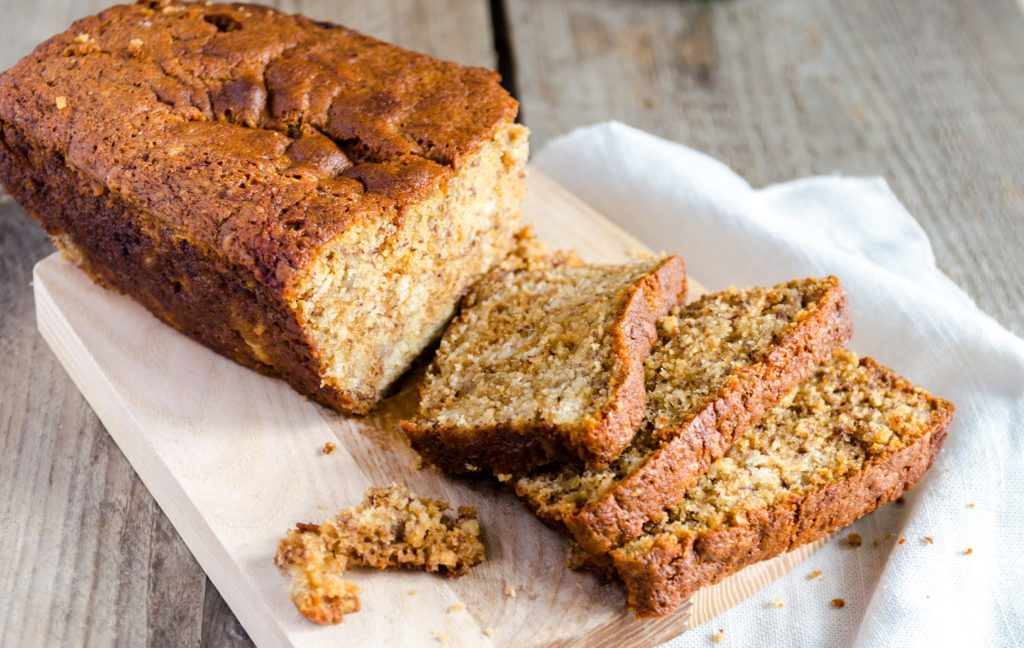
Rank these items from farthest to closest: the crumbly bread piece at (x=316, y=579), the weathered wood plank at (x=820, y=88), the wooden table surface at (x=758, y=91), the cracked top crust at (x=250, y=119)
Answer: the weathered wood plank at (x=820, y=88) → the wooden table surface at (x=758, y=91) → the cracked top crust at (x=250, y=119) → the crumbly bread piece at (x=316, y=579)

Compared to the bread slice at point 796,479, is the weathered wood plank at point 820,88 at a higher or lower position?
lower

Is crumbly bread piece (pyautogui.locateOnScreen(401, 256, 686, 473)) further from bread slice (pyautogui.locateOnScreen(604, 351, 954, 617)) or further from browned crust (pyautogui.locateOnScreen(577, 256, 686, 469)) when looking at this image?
bread slice (pyautogui.locateOnScreen(604, 351, 954, 617))

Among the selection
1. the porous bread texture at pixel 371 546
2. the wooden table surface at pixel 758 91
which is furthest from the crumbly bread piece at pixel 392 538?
the wooden table surface at pixel 758 91

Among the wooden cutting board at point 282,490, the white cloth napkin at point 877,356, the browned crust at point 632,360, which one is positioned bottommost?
the white cloth napkin at point 877,356

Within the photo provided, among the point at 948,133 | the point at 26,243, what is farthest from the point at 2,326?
the point at 948,133

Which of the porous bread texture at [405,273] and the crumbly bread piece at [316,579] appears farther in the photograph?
the porous bread texture at [405,273]

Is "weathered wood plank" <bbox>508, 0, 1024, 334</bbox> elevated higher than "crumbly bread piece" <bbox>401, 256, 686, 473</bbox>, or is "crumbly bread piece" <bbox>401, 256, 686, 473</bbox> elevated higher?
"crumbly bread piece" <bbox>401, 256, 686, 473</bbox>

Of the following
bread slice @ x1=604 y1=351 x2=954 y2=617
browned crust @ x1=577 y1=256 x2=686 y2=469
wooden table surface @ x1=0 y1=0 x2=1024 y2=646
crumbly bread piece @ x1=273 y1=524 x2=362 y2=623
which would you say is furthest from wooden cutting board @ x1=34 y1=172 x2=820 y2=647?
browned crust @ x1=577 y1=256 x2=686 y2=469

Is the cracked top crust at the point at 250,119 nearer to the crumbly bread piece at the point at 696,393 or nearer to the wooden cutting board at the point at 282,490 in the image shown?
the wooden cutting board at the point at 282,490
